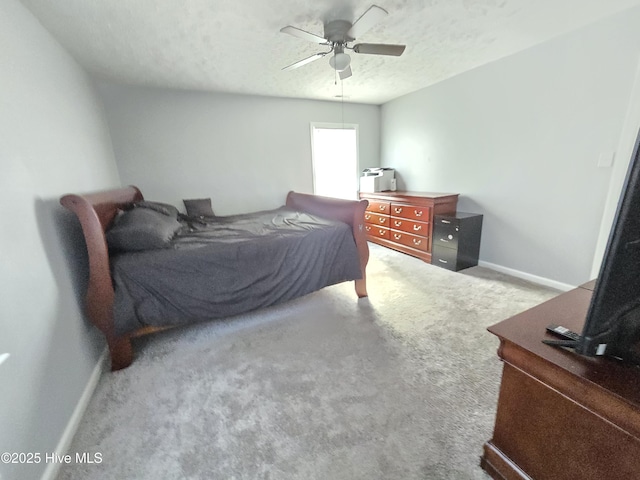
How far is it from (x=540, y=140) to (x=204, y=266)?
3.27 m

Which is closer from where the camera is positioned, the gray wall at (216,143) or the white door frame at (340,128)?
the gray wall at (216,143)

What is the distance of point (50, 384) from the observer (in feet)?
3.94

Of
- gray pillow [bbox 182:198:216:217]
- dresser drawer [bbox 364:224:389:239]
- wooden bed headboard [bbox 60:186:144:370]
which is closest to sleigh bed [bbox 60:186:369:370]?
wooden bed headboard [bbox 60:186:144:370]

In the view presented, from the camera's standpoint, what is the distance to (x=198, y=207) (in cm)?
359

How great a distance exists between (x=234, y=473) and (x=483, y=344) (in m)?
1.67

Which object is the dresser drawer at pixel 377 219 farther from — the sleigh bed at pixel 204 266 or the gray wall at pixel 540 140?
the sleigh bed at pixel 204 266

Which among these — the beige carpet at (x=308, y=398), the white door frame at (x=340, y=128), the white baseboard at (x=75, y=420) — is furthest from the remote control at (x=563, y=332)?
the white door frame at (x=340, y=128)

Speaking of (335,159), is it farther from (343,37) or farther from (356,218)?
(343,37)

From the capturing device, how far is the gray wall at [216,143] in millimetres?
3266

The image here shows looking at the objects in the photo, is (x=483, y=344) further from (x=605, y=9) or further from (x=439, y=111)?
(x=439, y=111)

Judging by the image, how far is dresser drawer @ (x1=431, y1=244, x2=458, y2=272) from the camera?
122 inches

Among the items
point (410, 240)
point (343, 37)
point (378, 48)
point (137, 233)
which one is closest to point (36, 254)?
point (137, 233)

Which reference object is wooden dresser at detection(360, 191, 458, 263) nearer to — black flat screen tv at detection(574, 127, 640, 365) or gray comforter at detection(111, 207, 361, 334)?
gray comforter at detection(111, 207, 361, 334)

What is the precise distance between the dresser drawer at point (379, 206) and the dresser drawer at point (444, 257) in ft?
3.13
